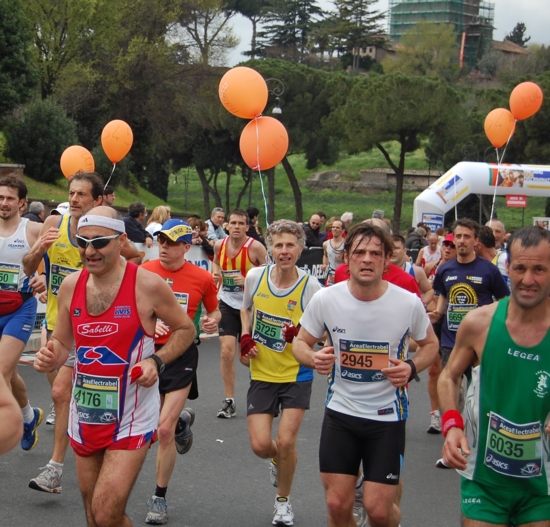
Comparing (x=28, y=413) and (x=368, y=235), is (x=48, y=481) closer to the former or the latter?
(x=28, y=413)

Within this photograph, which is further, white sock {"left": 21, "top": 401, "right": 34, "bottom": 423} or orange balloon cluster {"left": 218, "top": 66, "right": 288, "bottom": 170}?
orange balloon cluster {"left": 218, "top": 66, "right": 288, "bottom": 170}

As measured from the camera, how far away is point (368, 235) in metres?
4.61

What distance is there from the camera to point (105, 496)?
13.7ft

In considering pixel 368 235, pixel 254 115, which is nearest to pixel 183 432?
pixel 368 235

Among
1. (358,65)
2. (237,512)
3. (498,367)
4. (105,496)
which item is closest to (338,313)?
A: (498,367)

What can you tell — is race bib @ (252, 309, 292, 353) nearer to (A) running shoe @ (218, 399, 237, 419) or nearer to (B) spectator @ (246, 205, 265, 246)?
(A) running shoe @ (218, 399, 237, 419)

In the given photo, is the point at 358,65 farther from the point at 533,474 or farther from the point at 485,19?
the point at 533,474

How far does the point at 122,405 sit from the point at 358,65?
91.9m

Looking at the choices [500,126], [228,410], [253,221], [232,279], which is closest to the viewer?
[228,410]

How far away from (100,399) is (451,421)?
69.3 inches

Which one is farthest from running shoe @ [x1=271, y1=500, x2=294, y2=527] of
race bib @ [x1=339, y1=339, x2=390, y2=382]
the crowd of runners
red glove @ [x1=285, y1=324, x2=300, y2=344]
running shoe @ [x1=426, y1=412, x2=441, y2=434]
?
running shoe @ [x1=426, y1=412, x2=441, y2=434]

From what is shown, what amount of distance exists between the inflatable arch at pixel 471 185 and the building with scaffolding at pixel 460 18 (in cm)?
9857

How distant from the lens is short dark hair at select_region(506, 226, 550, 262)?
3.73 meters

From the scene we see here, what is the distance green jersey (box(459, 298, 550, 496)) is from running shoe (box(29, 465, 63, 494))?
330 cm
